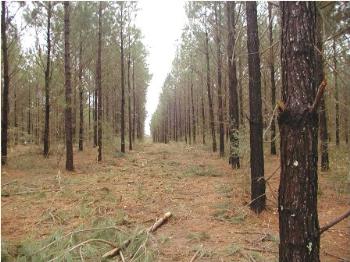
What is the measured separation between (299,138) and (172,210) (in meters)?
4.61

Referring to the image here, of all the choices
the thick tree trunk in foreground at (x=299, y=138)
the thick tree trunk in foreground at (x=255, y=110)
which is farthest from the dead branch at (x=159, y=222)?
the thick tree trunk in foreground at (x=299, y=138)

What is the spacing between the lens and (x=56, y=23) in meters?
15.9

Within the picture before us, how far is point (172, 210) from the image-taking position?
693cm

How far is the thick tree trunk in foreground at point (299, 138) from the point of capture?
271 cm

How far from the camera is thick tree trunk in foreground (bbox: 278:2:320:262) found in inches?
107

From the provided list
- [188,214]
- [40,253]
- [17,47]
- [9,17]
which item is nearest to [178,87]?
[17,47]

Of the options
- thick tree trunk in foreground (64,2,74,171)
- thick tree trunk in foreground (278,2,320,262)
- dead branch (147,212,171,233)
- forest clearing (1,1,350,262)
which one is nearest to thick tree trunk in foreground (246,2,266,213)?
forest clearing (1,1,350,262)

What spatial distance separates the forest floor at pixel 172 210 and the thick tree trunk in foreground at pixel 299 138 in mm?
310

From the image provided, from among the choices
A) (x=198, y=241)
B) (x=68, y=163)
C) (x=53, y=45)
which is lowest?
(x=198, y=241)

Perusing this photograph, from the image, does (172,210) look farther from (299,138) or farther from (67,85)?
(67,85)

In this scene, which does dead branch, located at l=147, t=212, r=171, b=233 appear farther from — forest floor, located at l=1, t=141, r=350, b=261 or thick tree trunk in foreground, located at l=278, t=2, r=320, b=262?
thick tree trunk in foreground, located at l=278, t=2, r=320, b=262

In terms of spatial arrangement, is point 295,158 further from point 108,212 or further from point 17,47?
point 17,47

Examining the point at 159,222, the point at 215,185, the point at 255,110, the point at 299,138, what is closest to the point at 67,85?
the point at 215,185

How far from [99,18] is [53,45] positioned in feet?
8.53
